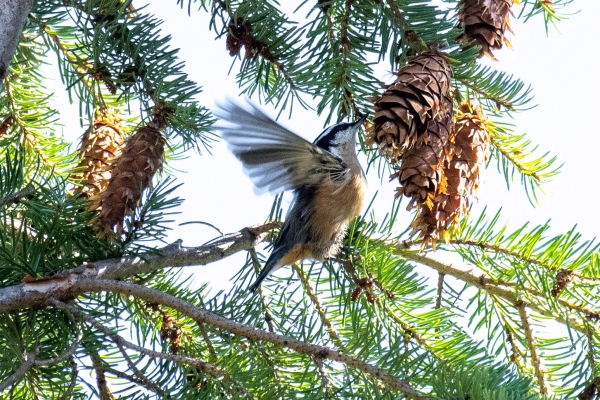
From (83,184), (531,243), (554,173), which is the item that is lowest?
(531,243)

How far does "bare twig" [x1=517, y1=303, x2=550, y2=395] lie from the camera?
197 cm

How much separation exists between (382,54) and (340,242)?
57 cm

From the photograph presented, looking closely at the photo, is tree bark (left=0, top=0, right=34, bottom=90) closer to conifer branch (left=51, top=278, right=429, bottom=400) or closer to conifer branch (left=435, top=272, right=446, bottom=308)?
conifer branch (left=51, top=278, right=429, bottom=400)

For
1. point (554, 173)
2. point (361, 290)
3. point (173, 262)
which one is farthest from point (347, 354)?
point (554, 173)

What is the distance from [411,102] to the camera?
67.1 inches

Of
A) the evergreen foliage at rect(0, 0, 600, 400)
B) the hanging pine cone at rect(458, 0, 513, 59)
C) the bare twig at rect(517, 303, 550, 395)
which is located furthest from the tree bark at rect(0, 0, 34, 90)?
the bare twig at rect(517, 303, 550, 395)

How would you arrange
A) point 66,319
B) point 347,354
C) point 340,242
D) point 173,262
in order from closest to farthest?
point 347,354
point 66,319
point 173,262
point 340,242

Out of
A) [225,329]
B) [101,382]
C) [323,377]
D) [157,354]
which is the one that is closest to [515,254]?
[323,377]

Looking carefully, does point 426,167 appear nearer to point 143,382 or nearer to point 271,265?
point 271,265

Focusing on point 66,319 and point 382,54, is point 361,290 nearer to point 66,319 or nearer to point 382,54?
point 382,54

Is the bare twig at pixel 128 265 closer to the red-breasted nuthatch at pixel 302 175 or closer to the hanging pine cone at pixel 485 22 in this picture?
the red-breasted nuthatch at pixel 302 175

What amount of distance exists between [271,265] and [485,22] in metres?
0.89

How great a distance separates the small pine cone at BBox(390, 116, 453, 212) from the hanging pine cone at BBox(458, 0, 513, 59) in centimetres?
24

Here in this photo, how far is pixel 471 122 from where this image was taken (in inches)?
76.9
